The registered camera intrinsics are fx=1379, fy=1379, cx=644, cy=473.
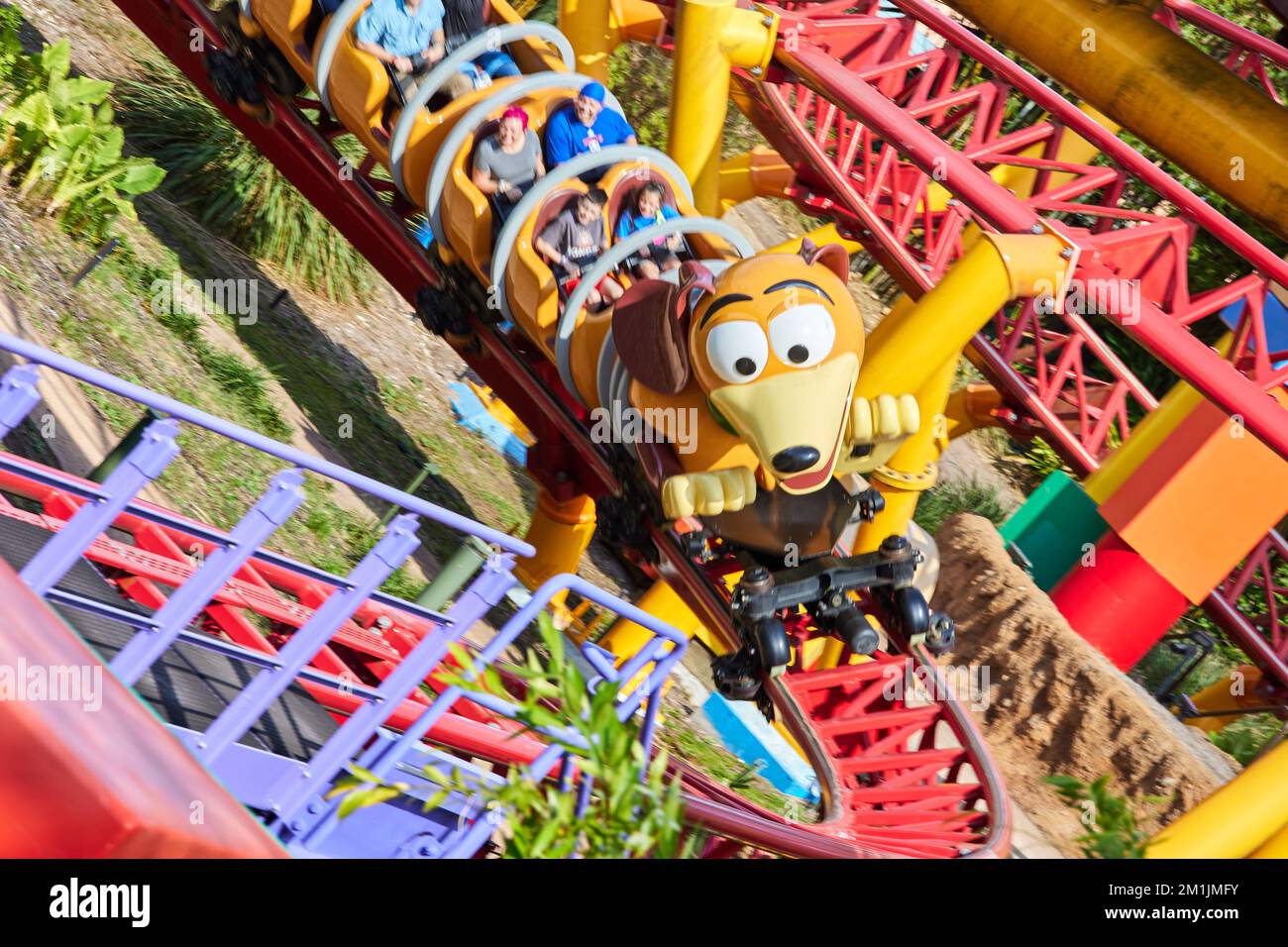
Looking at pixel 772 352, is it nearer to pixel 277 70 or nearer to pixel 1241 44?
pixel 277 70

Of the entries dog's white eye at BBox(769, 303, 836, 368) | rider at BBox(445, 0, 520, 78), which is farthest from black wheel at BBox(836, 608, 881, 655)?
rider at BBox(445, 0, 520, 78)

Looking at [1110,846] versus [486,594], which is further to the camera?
[486,594]

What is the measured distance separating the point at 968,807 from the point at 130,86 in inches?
256

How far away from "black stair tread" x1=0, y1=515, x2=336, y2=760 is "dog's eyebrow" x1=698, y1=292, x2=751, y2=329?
1.72m

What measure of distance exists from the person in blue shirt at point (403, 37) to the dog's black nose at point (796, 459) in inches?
94.2

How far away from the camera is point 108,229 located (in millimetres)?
6508

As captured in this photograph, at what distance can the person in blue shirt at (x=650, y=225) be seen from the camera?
16.8 feet

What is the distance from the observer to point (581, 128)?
18.3ft

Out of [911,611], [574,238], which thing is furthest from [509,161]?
[911,611]

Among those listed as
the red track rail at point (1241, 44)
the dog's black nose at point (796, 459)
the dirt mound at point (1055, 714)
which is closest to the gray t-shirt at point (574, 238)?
the dog's black nose at point (796, 459)

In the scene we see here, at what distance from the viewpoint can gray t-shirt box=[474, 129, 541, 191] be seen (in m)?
5.41

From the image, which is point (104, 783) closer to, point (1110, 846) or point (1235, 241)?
point (1110, 846)

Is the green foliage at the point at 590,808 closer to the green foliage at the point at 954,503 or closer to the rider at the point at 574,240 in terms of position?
the rider at the point at 574,240

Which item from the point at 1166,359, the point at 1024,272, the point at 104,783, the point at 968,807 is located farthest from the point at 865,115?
the point at 104,783
